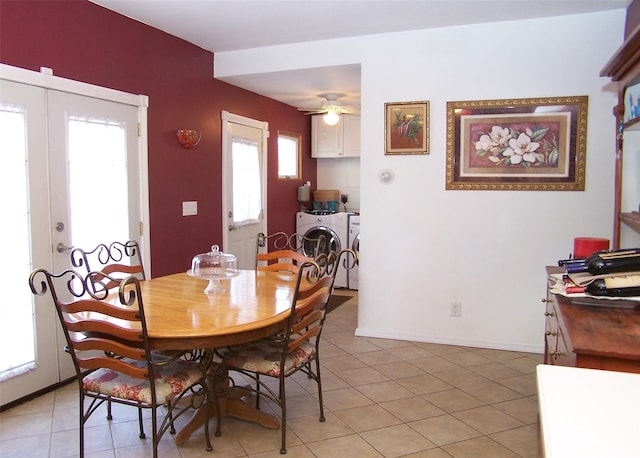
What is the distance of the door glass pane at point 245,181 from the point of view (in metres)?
4.72

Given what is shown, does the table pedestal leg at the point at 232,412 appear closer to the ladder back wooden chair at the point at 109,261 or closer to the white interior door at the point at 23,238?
the ladder back wooden chair at the point at 109,261

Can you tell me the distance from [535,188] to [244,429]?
101 inches

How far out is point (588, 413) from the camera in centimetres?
95

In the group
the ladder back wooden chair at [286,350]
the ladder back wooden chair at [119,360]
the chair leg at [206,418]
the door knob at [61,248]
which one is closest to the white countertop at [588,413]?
the ladder back wooden chair at [286,350]

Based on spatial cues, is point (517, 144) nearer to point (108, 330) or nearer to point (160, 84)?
point (160, 84)

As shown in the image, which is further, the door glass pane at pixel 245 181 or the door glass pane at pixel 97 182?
the door glass pane at pixel 245 181

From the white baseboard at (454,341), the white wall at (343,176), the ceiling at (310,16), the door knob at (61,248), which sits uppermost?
the ceiling at (310,16)

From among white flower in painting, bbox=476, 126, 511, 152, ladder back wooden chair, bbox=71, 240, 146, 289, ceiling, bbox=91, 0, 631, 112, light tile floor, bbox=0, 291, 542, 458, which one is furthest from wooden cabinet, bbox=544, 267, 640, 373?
ceiling, bbox=91, 0, 631, 112

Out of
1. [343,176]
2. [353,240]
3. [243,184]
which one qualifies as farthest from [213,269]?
[343,176]

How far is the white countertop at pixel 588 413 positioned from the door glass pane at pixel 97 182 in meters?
2.81

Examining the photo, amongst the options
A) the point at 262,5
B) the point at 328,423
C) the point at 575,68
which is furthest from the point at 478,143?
the point at 328,423

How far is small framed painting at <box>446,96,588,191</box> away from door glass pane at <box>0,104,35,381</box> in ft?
9.32

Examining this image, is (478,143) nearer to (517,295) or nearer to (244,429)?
(517,295)

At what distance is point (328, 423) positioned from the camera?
248 centimetres
